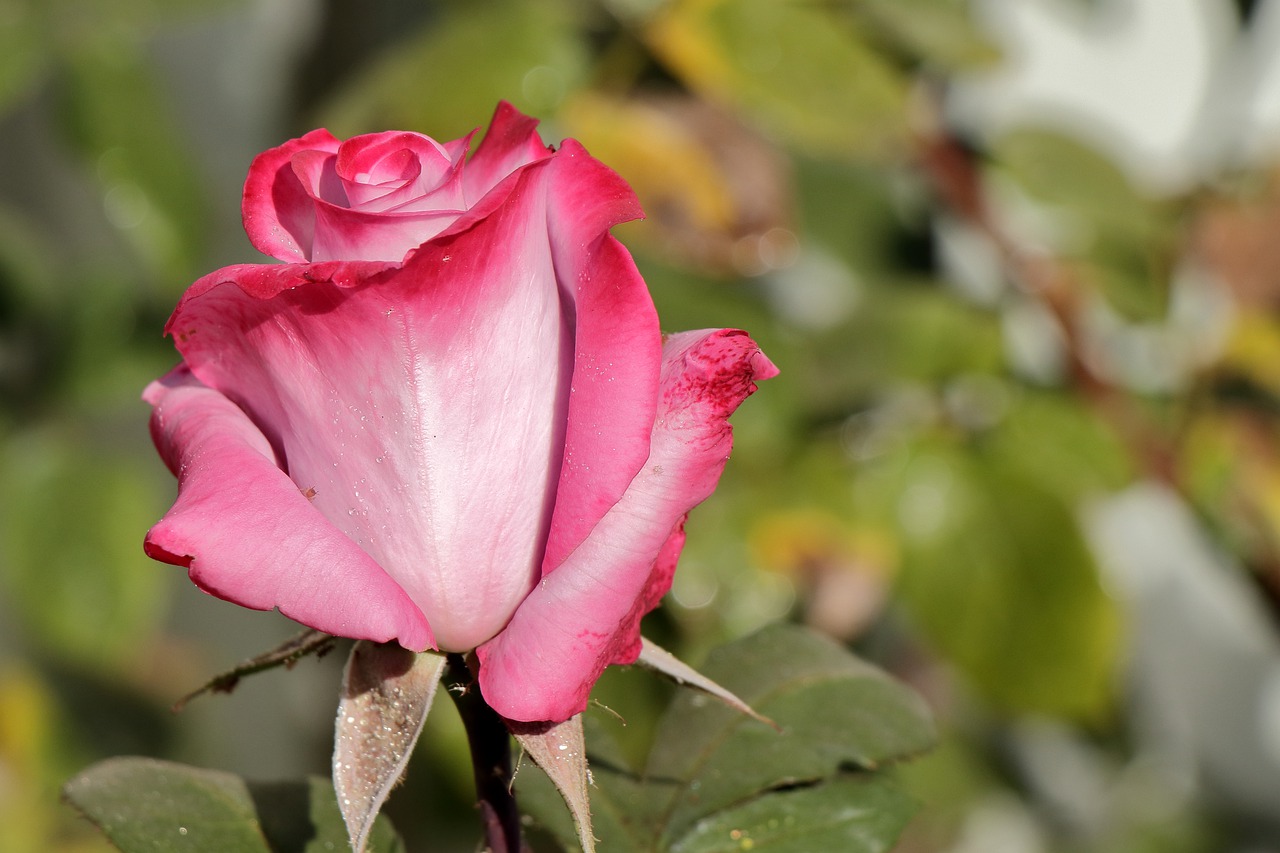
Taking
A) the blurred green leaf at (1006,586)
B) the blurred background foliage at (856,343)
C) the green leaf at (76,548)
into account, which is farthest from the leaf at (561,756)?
the green leaf at (76,548)

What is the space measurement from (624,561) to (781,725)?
0.10 metres

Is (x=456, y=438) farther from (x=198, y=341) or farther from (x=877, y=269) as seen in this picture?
(x=877, y=269)

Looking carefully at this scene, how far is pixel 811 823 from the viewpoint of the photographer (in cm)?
26

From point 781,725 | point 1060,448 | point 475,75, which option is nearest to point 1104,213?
point 1060,448

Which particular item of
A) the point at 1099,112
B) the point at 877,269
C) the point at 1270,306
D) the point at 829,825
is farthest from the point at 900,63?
the point at 829,825

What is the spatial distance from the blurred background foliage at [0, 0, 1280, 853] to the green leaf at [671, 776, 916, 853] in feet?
1.21

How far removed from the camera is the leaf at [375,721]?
189 millimetres

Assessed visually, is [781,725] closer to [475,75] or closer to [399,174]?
[399,174]

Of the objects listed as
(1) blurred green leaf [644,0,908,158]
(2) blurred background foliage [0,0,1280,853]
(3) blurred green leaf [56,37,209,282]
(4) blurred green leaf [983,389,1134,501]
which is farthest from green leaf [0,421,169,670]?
(4) blurred green leaf [983,389,1134,501]

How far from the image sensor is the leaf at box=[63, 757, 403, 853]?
0.75 ft

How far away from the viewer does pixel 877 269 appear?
100 cm

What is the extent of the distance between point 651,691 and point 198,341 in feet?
1.68

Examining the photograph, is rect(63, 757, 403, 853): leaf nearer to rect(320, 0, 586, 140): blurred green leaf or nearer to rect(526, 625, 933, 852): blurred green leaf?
rect(526, 625, 933, 852): blurred green leaf

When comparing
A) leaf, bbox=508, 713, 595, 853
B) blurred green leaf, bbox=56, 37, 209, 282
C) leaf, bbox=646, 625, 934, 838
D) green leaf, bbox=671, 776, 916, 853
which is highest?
leaf, bbox=508, 713, 595, 853
